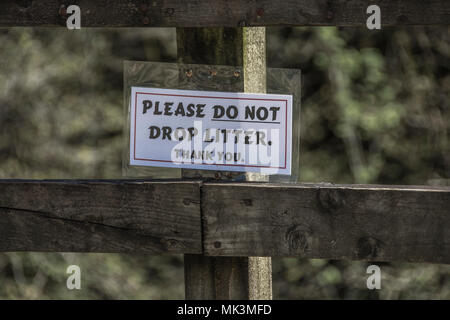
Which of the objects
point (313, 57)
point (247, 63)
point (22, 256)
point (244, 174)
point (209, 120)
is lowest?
point (22, 256)

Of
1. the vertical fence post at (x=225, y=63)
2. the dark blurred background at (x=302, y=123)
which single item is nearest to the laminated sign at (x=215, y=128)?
the vertical fence post at (x=225, y=63)

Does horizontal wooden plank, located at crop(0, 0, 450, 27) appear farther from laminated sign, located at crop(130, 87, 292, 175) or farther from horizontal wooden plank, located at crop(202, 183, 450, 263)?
horizontal wooden plank, located at crop(202, 183, 450, 263)

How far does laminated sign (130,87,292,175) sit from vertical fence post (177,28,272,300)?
0.06 meters

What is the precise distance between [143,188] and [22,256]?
2.51m

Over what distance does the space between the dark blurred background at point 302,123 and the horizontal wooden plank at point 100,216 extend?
2.08m

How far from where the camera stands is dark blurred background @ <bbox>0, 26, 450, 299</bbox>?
10.5ft

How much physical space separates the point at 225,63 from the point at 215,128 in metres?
0.14

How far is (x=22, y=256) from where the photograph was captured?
3.50 m

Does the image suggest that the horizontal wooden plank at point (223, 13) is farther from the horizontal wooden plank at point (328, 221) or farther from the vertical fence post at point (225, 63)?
the horizontal wooden plank at point (328, 221)

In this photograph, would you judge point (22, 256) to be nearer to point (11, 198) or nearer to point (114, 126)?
point (114, 126)

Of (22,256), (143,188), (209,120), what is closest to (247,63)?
(209,120)

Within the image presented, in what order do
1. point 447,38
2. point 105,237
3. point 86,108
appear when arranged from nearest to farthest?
point 105,237 < point 447,38 < point 86,108

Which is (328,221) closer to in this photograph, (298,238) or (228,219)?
(298,238)

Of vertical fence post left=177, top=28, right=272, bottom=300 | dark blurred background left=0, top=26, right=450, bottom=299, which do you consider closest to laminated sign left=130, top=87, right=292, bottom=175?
vertical fence post left=177, top=28, right=272, bottom=300
